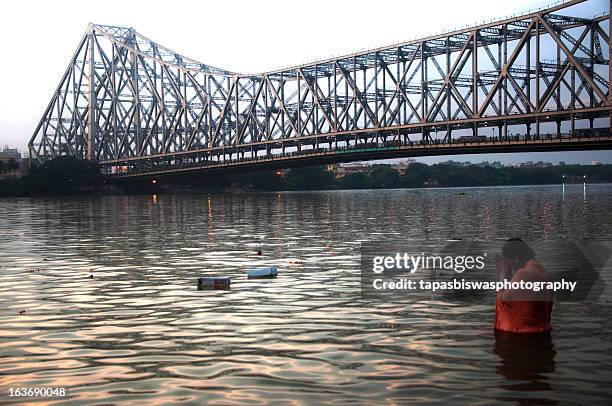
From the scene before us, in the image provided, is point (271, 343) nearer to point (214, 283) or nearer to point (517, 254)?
point (517, 254)

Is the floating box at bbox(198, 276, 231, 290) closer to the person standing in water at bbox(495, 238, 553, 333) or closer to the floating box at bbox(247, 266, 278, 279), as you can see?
the floating box at bbox(247, 266, 278, 279)

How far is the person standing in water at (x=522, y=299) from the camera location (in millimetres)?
14758

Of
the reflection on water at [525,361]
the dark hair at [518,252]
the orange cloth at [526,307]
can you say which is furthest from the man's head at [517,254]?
the reflection on water at [525,361]

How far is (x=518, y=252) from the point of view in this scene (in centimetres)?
1530

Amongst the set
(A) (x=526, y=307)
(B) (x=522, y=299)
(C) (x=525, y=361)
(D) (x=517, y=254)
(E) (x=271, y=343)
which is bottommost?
(C) (x=525, y=361)

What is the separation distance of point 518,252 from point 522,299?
3.09 ft

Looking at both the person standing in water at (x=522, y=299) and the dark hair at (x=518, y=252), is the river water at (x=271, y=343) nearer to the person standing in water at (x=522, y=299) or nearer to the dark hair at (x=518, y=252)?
the person standing in water at (x=522, y=299)

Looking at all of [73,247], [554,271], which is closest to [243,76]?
[73,247]

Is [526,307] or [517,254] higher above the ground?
[517,254]

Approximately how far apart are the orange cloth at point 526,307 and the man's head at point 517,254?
166 mm

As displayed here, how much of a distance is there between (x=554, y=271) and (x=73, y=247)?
20.3 m

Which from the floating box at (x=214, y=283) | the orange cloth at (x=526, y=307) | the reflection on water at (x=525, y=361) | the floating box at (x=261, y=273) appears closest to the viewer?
the reflection on water at (x=525, y=361)

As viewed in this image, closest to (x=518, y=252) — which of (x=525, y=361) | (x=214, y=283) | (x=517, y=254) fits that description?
(x=517, y=254)

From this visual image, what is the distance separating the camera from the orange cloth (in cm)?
1476
